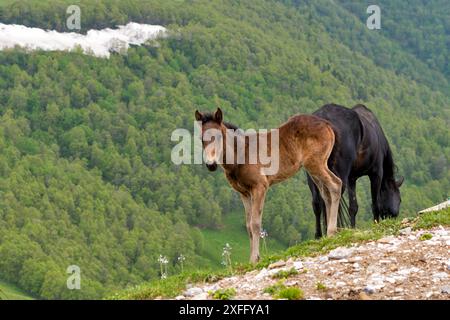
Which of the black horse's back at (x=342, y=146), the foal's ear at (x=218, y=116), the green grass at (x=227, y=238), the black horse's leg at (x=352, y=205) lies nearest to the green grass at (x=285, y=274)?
the foal's ear at (x=218, y=116)

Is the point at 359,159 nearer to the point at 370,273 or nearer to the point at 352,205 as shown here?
the point at 352,205

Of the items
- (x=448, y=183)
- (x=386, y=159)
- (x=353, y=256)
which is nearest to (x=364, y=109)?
(x=386, y=159)

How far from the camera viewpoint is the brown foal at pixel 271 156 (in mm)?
14414

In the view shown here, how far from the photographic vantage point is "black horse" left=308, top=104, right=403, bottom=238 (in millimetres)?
17844

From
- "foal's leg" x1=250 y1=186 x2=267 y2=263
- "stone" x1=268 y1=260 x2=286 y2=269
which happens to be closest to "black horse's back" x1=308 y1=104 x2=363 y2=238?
"foal's leg" x1=250 y1=186 x2=267 y2=263

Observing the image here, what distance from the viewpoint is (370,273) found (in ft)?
37.4

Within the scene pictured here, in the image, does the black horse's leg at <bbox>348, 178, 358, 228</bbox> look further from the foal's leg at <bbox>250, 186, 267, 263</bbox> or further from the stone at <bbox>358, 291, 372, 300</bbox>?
the stone at <bbox>358, 291, 372, 300</bbox>

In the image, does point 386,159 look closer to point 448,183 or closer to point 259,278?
point 259,278

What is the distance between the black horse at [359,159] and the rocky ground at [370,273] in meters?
4.58

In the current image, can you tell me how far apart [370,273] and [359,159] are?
791 cm

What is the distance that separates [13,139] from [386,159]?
17624 cm

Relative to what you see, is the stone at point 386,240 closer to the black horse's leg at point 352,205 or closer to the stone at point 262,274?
the stone at point 262,274

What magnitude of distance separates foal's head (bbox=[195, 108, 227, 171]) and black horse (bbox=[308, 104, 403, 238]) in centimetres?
331

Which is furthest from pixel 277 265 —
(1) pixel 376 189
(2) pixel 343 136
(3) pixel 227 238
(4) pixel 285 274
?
(3) pixel 227 238
